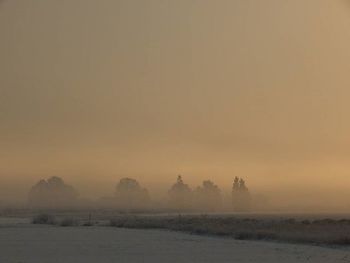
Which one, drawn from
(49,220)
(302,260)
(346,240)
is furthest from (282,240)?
(49,220)

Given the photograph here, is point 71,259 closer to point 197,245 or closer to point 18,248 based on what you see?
point 18,248

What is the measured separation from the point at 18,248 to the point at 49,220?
47696mm

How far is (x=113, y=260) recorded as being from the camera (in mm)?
30969

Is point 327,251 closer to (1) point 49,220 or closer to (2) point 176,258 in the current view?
(2) point 176,258

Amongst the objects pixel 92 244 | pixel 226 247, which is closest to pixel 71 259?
pixel 92 244

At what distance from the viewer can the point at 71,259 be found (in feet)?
100

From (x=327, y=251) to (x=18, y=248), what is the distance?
63.2ft

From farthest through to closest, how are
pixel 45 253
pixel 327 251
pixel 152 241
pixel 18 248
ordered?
1. pixel 152 241
2. pixel 327 251
3. pixel 18 248
4. pixel 45 253

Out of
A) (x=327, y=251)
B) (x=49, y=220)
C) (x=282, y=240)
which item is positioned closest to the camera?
(x=327, y=251)

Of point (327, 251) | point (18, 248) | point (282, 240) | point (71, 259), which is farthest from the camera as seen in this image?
point (282, 240)

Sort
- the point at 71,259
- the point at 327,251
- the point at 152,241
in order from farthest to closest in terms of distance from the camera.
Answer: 1. the point at 152,241
2. the point at 327,251
3. the point at 71,259

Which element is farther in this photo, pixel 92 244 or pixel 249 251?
pixel 92 244

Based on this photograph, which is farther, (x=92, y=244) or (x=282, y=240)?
(x=282, y=240)

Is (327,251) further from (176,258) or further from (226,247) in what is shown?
(176,258)
